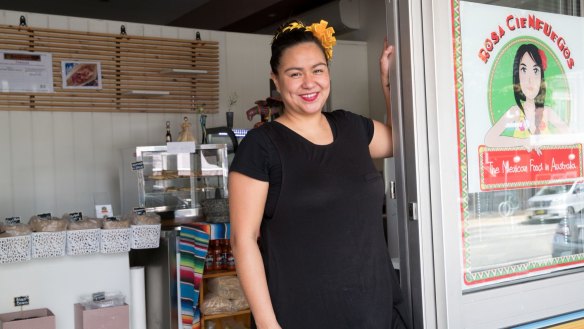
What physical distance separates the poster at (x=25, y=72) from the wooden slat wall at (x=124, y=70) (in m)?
0.05

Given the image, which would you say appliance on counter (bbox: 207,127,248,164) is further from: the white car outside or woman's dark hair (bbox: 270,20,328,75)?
woman's dark hair (bbox: 270,20,328,75)

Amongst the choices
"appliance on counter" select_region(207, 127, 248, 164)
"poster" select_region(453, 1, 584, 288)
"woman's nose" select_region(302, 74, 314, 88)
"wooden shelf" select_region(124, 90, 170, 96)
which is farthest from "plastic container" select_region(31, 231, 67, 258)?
"wooden shelf" select_region(124, 90, 170, 96)

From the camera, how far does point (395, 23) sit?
212cm

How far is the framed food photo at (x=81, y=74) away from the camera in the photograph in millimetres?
6098

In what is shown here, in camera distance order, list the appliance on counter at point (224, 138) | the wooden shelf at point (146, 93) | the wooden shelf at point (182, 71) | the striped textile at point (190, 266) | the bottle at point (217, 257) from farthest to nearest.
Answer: the wooden shelf at point (182, 71) → the wooden shelf at point (146, 93) → the appliance on counter at point (224, 138) → the bottle at point (217, 257) → the striped textile at point (190, 266)

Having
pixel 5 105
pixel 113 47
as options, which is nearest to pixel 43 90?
pixel 5 105

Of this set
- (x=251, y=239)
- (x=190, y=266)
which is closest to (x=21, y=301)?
(x=190, y=266)

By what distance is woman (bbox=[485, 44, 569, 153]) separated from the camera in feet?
7.46

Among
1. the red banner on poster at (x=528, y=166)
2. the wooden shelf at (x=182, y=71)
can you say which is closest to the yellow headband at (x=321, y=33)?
the red banner on poster at (x=528, y=166)

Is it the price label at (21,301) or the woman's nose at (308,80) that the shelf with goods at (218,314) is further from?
the woman's nose at (308,80)

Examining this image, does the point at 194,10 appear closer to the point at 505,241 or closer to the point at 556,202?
the point at 556,202

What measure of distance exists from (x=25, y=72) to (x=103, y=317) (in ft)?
10.2

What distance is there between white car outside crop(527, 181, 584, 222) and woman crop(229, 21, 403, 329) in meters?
0.69

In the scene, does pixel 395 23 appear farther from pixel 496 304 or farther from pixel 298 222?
pixel 496 304
